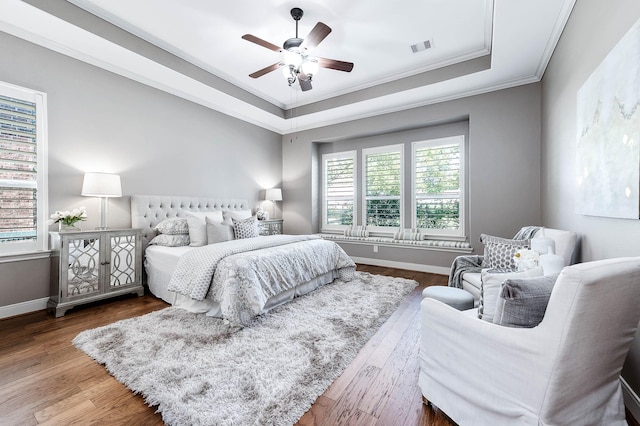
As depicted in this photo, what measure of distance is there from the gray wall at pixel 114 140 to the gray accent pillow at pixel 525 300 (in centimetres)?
417

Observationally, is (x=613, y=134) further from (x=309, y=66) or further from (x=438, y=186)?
(x=438, y=186)

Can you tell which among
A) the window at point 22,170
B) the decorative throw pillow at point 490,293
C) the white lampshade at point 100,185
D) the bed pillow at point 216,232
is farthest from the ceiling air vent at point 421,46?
the window at point 22,170

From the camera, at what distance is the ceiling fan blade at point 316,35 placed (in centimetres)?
242

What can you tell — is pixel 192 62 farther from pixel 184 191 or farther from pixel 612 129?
pixel 612 129

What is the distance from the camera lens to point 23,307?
112 inches

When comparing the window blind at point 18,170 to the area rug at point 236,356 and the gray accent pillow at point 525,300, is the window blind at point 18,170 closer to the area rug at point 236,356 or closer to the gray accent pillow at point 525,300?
the area rug at point 236,356

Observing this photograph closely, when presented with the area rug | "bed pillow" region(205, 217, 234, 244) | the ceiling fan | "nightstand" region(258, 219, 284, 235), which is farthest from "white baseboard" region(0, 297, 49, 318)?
the ceiling fan

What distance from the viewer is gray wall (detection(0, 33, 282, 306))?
9.52 feet

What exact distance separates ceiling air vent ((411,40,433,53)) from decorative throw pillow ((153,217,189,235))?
3.76 metres

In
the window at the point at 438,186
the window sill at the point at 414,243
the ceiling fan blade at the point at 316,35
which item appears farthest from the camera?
the window at the point at 438,186

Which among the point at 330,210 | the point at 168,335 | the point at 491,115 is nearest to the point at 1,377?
the point at 168,335

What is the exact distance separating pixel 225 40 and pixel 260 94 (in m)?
1.51

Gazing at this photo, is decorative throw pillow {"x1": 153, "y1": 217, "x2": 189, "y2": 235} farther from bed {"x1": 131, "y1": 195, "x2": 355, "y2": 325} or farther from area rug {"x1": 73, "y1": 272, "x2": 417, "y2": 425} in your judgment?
area rug {"x1": 73, "y1": 272, "x2": 417, "y2": 425}

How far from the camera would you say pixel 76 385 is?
1748 millimetres
